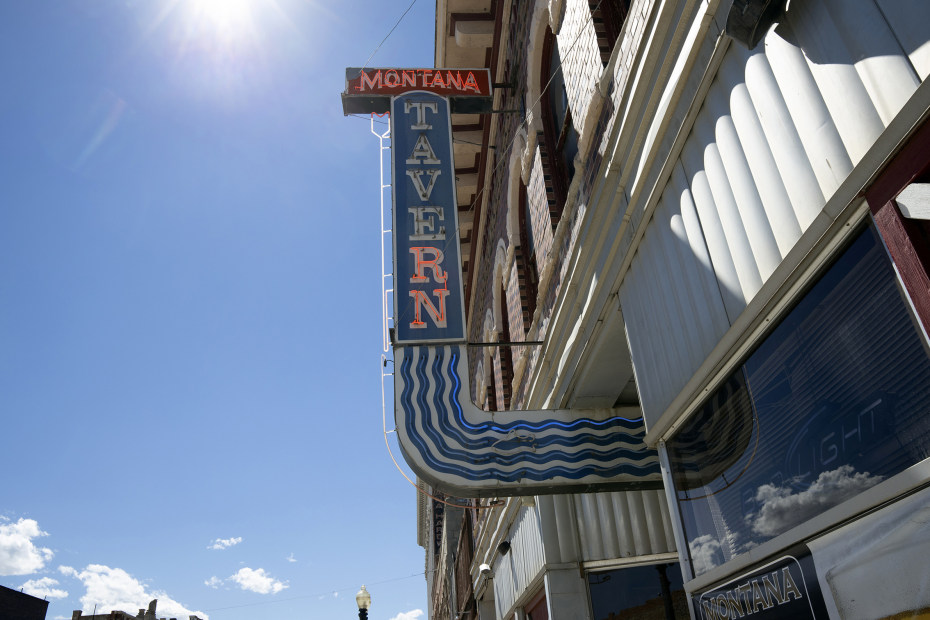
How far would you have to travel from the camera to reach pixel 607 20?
20.5 feet

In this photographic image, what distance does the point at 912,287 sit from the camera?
7.88 ft

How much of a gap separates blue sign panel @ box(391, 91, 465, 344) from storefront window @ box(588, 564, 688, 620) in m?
2.69

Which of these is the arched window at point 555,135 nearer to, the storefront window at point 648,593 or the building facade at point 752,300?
the building facade at point 752,300

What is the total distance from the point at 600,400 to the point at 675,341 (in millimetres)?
2310

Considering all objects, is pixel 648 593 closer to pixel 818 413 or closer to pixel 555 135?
pixel 818 413

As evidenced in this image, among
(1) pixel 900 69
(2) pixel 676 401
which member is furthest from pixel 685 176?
(1) pixel 900 69

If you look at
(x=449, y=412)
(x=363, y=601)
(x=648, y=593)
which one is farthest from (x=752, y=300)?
(x=363, y=601)

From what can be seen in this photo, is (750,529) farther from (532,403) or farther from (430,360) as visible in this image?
(532,403)

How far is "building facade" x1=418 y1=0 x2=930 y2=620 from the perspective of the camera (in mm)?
2480

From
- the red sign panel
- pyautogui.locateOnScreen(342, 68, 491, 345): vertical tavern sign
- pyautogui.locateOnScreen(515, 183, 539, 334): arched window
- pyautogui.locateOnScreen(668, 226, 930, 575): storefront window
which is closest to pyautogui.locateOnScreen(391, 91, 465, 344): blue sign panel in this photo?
pyautogui.locateOnScreen(342, 68, 491, 345): vertical tavern sign

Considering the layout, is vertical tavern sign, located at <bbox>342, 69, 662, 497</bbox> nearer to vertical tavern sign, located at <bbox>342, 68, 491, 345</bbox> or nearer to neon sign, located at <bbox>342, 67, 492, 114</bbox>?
vertical tavern sign, located at <bbox>342, 68, 491, 345</bbox>

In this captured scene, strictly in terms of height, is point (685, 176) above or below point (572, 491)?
above

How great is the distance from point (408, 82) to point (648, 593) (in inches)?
254

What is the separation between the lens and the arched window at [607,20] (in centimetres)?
604
